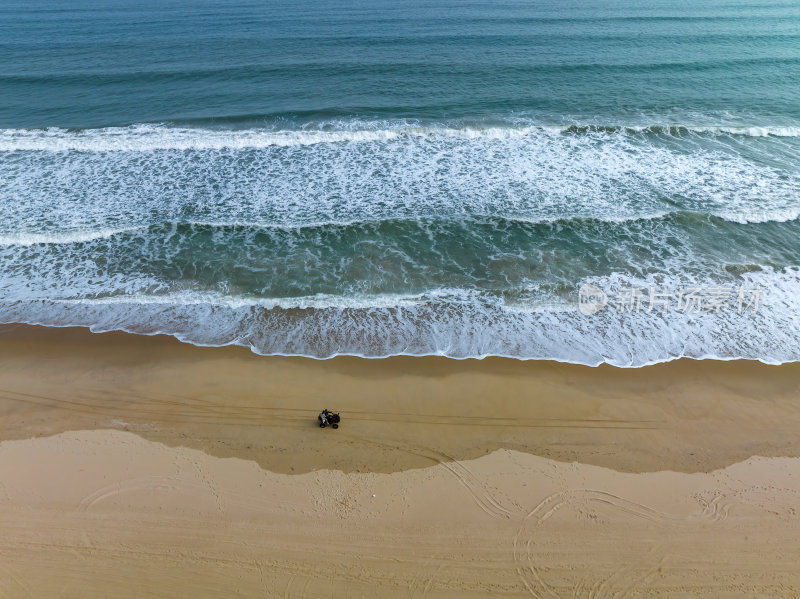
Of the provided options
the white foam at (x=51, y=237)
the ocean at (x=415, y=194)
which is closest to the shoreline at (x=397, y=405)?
the ocean at (x=415, y=194)

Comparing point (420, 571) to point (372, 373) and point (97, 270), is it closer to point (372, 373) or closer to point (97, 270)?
point (372, 373)

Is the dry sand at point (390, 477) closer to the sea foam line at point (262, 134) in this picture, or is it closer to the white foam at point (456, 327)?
the white foam at point (456, 327)

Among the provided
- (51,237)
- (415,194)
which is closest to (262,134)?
(415,194)

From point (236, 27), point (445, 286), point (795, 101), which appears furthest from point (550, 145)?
point (236, 27)

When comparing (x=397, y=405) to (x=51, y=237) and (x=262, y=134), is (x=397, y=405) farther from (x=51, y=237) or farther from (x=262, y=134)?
(x=262, y=134)

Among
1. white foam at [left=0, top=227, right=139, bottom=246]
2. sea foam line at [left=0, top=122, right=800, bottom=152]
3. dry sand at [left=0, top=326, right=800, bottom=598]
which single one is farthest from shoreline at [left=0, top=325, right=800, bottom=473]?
sea foam line at [left=0, top=122, right=800, bottom=152]
